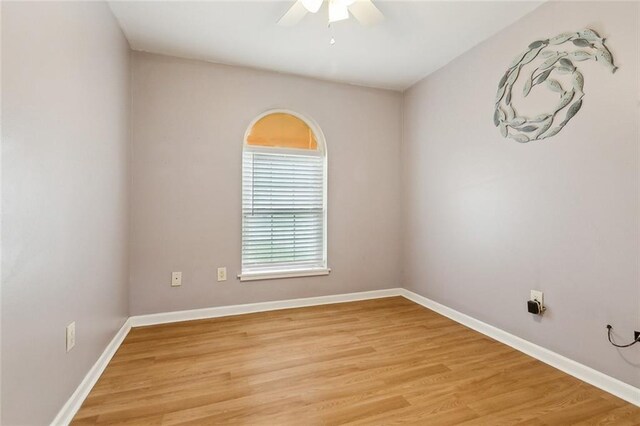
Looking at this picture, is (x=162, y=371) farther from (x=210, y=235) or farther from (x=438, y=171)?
(x=438, y=171)

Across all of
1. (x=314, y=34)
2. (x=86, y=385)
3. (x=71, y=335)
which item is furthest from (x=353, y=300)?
(x=314, y=34)

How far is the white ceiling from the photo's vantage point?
2.19 meters

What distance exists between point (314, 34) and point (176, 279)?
251cm

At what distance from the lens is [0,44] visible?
1.01 m

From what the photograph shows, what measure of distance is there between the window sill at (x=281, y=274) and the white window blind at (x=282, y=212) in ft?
0.22

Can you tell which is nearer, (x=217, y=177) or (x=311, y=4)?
(x=311, y=4)

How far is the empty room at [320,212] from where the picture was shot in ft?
4.84

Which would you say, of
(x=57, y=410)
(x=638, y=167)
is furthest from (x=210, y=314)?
(x=638, y=167)

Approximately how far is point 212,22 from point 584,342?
342 cm

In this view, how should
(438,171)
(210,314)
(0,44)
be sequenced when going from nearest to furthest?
(0,44) < (210,314) < (438,171)

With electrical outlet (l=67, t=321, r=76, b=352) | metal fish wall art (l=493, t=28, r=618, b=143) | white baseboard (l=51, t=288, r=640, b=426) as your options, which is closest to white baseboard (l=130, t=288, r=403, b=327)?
white baseboard (l=51, t=288, r=640, b=426)

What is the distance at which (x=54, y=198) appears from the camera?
139cm

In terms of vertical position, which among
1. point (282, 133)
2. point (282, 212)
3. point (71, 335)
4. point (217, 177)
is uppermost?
point (282, 133)

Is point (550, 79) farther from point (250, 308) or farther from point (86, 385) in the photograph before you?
point (86, 385)
